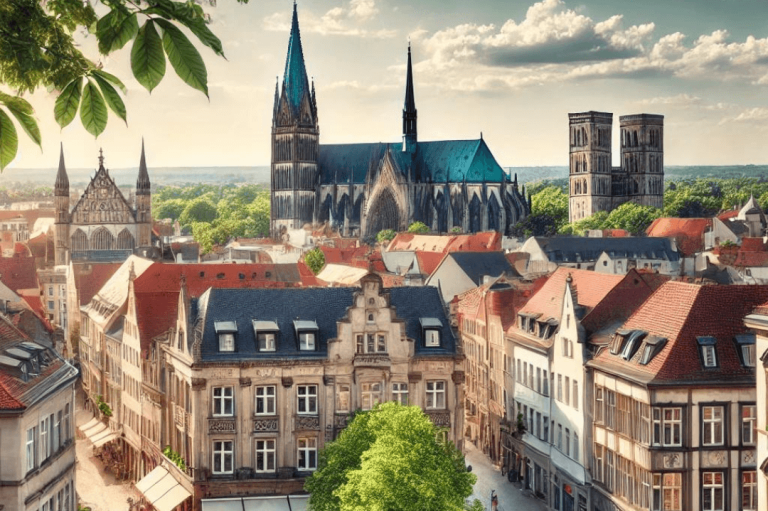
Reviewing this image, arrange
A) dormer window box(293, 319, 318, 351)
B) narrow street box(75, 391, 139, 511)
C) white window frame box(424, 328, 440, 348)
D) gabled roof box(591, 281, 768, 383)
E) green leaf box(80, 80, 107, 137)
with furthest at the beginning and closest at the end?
narrow street box(75, 391, 139, 511)
white window frame box(424, 328, 440, 348)
dormer window box(293, 319, 318, 351)
gabled roof box(591, 281, 768, 383)
green leaf box(80, 80, 107, 137)

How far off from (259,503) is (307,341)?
27.8 ft

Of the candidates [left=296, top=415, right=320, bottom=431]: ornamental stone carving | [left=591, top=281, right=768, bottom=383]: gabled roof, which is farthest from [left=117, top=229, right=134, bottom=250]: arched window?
[left=591, top=281, right=768, bottom=383]: gabled roof

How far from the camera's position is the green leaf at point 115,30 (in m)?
8.22

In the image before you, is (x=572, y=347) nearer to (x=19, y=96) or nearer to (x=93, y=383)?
(x=93, y=383)

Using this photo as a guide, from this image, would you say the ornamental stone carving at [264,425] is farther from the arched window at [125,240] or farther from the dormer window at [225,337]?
the arched window at [125,240]

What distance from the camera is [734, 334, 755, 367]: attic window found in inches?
2223

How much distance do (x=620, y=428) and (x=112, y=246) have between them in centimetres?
12547

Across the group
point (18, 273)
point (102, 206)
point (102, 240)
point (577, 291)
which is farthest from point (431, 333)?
point (102, 206)

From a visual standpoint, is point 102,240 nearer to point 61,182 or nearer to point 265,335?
point 61,182

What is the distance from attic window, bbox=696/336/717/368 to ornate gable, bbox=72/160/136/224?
424ft

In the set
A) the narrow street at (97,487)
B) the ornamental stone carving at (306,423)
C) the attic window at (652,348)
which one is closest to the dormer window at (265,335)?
the ornamental stone carving at (306,423)

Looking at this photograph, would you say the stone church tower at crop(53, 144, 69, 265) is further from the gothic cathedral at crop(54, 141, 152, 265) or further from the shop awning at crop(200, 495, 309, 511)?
the shop awning at crop(200, 495, 309, 511)

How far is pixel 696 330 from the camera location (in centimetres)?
5691

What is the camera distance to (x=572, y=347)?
218 ft
